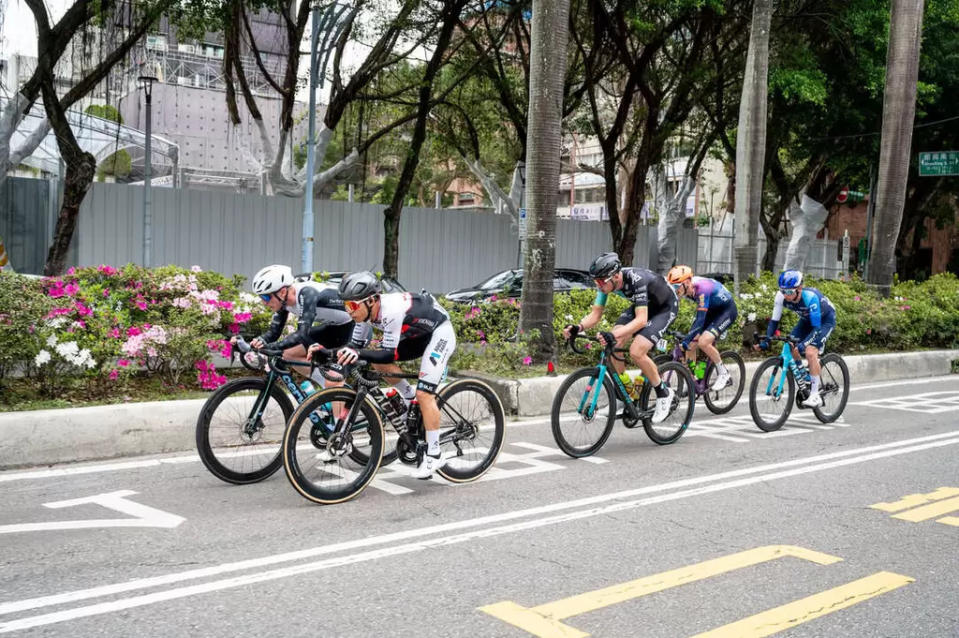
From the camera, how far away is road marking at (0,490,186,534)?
5938 millimetres

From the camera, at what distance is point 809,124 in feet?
96.6

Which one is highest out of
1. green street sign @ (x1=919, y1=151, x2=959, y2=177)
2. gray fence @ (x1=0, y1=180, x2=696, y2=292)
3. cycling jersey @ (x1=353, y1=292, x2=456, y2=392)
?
green street sign @ (x1=919, y1=151, x2=959, y2=177)

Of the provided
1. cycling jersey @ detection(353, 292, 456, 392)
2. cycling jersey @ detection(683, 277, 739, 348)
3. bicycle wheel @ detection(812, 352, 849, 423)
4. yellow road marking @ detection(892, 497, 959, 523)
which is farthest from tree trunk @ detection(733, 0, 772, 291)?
cycling jersey @ detection(353, 292, 456, 392)

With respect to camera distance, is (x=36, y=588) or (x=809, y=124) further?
(x=809, y=124)

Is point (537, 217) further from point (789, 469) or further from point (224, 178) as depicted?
point (224, 178)

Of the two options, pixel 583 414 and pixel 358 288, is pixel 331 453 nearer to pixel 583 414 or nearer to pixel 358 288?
pixel 358 288

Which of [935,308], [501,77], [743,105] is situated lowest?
[935,308]

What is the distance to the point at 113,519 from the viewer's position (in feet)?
20.2

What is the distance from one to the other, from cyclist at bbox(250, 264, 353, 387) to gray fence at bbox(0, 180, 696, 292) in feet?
44.2

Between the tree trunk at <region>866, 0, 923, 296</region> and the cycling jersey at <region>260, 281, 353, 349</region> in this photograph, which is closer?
the cycling jersey at <region>260, 281, 353, 349</region>

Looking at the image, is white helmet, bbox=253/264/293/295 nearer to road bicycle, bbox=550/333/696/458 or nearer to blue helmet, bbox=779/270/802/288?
road bicycle, bbox=550/333/696/458

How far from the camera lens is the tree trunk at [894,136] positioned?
18203 millimetres

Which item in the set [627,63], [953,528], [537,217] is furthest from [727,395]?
[627,63]

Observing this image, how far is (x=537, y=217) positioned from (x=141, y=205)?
15.0 meters
